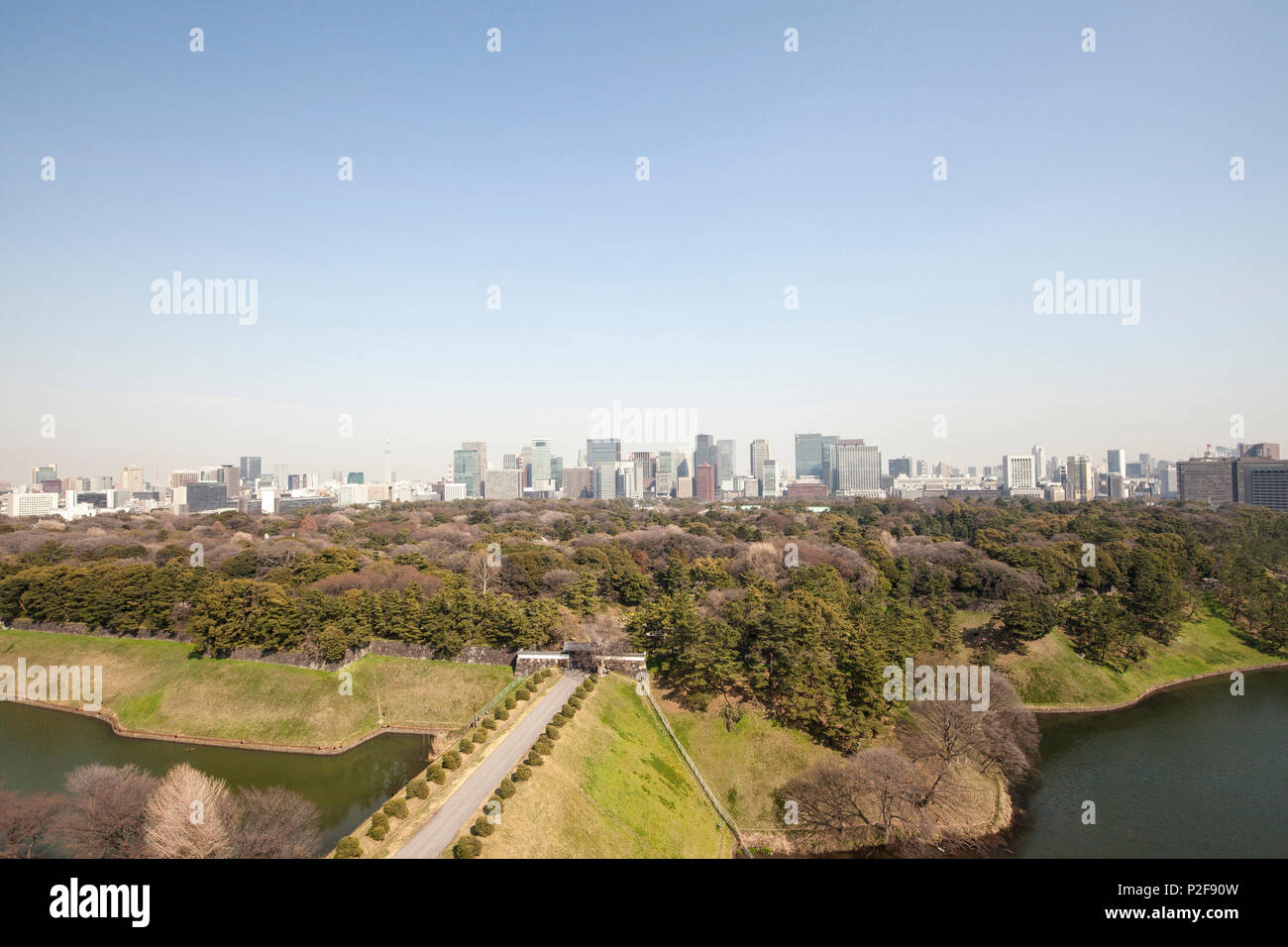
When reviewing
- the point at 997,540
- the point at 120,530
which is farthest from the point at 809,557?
the point at 120,530

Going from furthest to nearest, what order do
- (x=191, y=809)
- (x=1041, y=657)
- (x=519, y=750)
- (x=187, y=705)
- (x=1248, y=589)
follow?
(x=1248, y=589) < (x=1041, y=657) < (x=187, y=705) < (x=519, y=750) < (x=191, y=809)

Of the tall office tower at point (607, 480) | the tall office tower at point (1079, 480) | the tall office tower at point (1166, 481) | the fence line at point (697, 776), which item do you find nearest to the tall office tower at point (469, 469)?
the tall office tower at point (607, 480)

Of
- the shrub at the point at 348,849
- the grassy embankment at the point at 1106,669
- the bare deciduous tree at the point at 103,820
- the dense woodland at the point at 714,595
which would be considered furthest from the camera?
the grassy embankment at the point at 1106,669

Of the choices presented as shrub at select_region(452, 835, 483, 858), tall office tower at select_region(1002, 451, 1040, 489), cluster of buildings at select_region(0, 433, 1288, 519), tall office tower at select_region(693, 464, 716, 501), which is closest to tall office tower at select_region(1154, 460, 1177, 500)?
cluster of buildings at select_region(0, 433, 1288, 519)

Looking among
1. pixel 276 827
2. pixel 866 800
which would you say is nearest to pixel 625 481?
pixel 866 800

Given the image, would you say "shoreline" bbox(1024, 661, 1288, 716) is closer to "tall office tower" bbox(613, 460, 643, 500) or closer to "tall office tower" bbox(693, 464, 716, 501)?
"tall office tower" bbox(693, 464, 716, 501)

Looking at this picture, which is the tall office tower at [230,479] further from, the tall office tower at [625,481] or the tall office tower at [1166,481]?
the tall office tower at [1166,481]
